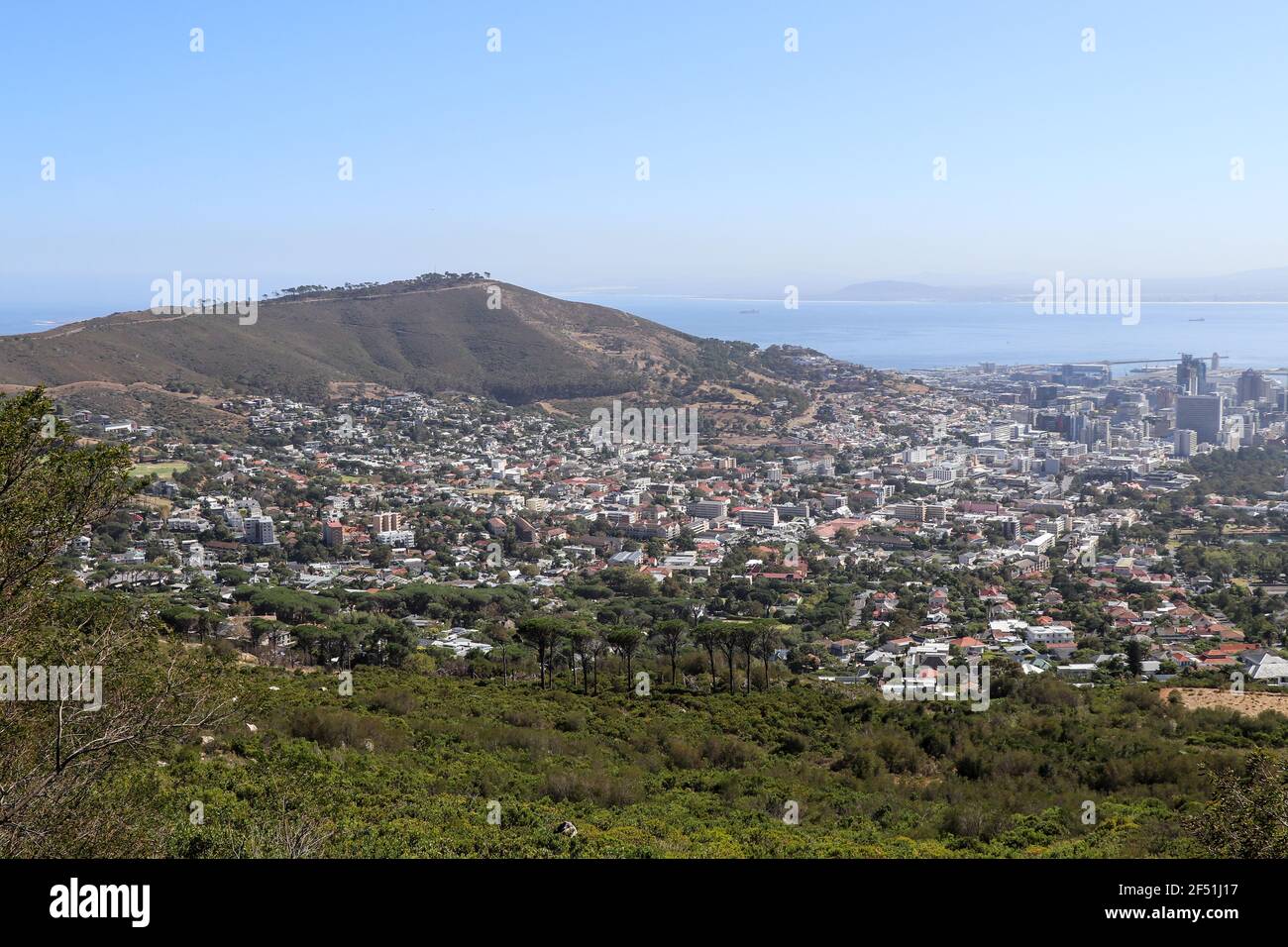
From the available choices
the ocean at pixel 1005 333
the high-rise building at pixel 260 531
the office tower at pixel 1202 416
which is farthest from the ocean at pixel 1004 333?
the high-rise building at pixel 260 531

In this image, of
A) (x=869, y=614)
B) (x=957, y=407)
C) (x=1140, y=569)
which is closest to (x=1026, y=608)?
(x=869, y=614)

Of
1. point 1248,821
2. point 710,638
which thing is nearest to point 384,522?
point 710,638

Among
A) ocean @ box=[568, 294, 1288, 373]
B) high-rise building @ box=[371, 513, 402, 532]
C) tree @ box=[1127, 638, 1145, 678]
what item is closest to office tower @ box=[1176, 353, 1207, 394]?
ocean @ box=[568, 294, 1288, 373]

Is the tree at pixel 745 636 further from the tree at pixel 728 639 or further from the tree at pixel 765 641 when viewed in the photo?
the tree at pixel 765 641

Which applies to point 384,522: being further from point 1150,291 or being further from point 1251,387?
point 1150,291
